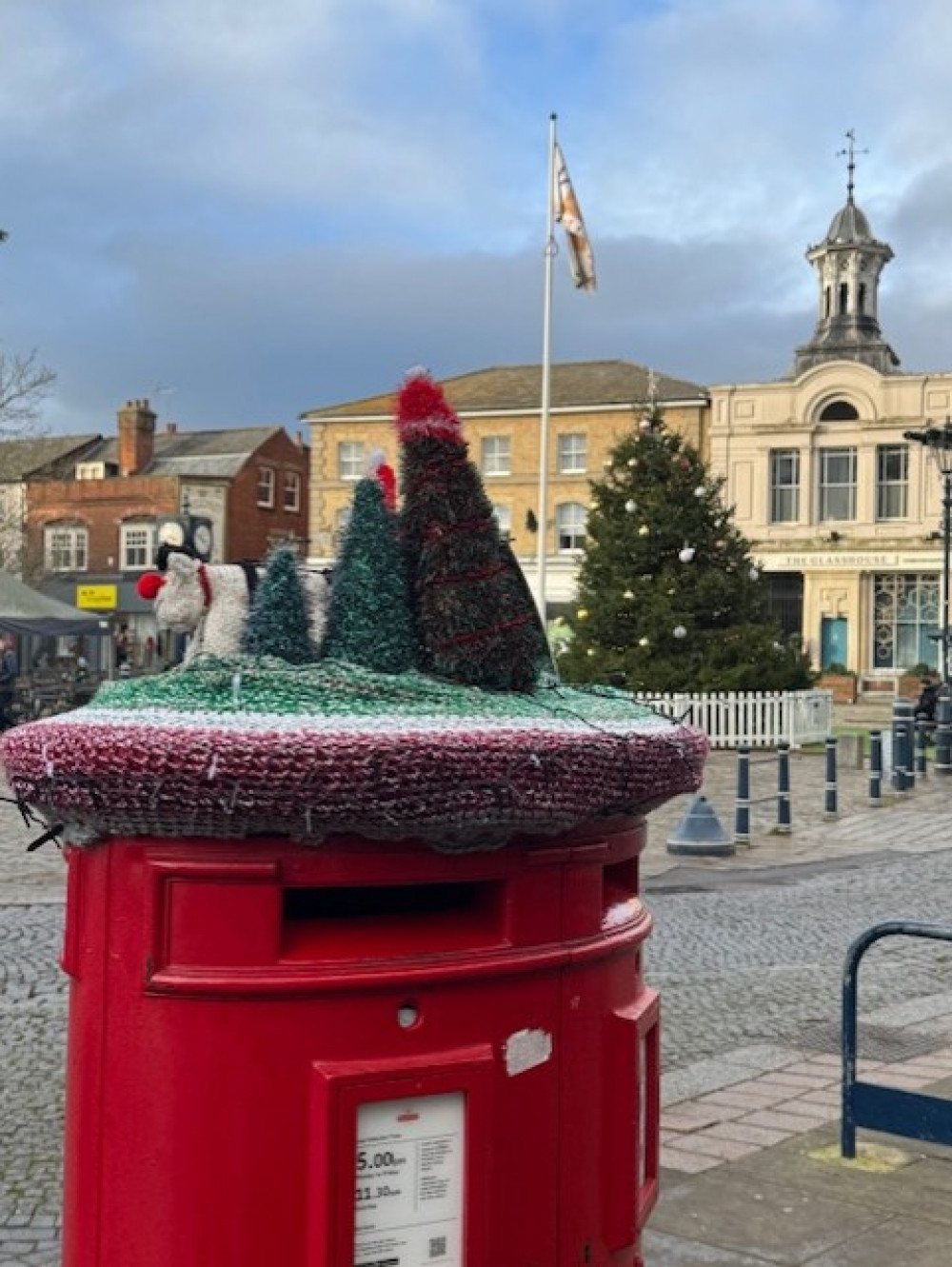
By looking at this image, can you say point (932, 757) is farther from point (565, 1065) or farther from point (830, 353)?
point (830, 353)

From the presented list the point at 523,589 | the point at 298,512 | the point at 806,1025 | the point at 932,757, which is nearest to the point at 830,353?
the point at 298,512

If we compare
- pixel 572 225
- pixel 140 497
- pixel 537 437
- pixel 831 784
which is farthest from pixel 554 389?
pixel 831 784

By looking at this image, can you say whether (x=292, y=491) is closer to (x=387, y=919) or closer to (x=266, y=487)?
(x=266, y=487)

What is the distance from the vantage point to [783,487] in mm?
44219

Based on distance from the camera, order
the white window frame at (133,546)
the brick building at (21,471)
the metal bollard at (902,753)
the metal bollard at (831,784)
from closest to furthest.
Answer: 1. the metal bollard at (831,784)
2. the metal bollard at (902,753)
3. the brick building at (21,471)
4. the white window frame at (133,546)

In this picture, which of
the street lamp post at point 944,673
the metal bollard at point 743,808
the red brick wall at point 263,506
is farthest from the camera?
the red brick wall at point 263,506

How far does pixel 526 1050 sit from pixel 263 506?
51680 mm

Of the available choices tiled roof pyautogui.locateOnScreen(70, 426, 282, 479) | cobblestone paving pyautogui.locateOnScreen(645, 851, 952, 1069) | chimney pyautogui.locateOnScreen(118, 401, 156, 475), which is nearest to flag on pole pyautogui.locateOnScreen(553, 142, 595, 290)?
cobblestone paving pyautogui.locateOnScreen(645, 851, 952, 1069)

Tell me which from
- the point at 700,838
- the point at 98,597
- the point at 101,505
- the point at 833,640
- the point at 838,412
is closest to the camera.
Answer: the point at 700,838

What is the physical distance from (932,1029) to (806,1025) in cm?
54

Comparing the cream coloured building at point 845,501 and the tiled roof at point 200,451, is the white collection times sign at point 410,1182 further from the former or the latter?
the tiled roof at point 200,451

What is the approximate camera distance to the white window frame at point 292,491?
54906mm

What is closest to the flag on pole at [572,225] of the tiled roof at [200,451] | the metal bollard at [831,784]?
the metal bollard at [831,784]

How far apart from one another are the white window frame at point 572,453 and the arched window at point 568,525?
3.59ft
